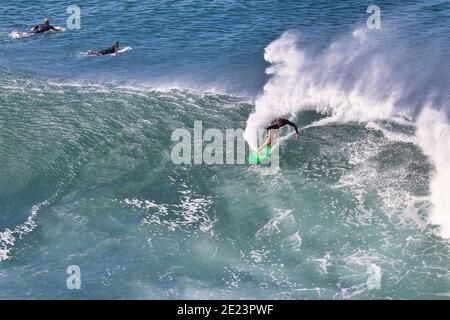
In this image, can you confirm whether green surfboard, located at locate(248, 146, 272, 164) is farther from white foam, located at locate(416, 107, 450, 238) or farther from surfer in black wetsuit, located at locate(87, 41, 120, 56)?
surfer in black wetsuit, located at locate(87, 41, 120, 56)

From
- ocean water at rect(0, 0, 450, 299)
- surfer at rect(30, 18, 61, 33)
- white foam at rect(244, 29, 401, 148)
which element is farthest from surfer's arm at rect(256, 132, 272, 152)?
surfer at rect(30, 18, 61, 33)

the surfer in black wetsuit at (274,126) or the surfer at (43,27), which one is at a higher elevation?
the surfer at (43,27)

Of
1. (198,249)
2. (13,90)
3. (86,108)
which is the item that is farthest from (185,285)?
(13,90)

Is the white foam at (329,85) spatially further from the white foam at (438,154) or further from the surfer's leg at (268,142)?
the white foam at (438,154)

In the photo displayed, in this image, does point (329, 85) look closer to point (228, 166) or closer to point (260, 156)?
point (260, 156)

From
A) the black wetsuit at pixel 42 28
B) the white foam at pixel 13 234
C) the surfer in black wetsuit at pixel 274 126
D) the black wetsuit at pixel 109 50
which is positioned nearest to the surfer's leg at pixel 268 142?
the surfer in black wetsuit at pixel 274 126
